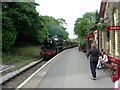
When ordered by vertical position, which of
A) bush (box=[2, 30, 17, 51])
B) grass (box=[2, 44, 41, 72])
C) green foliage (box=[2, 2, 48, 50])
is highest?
green foliage (box=[2, 2, 48, 50])

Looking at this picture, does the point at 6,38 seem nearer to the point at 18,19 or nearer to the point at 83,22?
the point at 18,19

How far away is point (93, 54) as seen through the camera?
14.8 meters

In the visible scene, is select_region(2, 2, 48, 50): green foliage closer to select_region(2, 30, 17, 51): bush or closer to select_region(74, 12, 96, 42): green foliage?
select_region(2, 30, 17, 51): bush

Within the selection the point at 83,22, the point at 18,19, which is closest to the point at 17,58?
the point at 18,19

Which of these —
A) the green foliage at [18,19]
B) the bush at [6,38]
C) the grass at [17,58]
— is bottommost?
the grass at [17,58]

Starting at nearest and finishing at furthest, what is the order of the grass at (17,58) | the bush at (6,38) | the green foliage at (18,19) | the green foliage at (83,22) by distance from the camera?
the grass at (17,58) < the green foliage at (18,19) < the bush at (6,38) < the green foliage at (83,22)

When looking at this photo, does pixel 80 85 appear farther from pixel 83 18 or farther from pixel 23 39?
pixel 83 18

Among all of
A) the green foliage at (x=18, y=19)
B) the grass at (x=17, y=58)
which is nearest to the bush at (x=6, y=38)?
the green foliage at (x=18, y=19)

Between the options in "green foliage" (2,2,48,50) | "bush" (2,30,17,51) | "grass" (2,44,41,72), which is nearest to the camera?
"grass" (2,44,41,72)

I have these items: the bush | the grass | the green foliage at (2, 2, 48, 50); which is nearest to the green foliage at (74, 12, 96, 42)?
the grass

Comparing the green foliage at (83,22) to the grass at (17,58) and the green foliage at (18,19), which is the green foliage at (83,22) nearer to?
the grass at (17,58)

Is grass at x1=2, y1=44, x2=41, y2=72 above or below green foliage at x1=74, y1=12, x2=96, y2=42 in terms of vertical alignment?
below

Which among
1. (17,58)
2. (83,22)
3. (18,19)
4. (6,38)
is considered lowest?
(17,58)

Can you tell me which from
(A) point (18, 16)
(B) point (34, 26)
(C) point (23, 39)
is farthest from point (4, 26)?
(C) point (23, 39)
